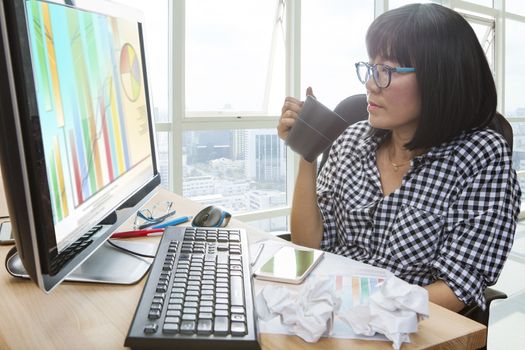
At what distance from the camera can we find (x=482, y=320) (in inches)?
38.5

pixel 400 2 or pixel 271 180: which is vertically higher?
pixel 400 2

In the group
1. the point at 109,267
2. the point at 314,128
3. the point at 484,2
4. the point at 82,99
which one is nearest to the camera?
the point at 82,99

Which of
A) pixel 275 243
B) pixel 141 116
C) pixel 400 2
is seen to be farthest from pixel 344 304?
pixel 400 2

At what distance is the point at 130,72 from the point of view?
36.4 inches

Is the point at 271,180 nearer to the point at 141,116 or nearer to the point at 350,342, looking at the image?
the point at 141,116

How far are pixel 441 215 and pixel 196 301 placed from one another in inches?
28.2

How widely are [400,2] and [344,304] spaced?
3820 mm

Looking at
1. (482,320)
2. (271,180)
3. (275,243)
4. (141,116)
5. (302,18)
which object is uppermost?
(302,18)

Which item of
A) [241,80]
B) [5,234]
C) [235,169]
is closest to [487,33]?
[241,80]

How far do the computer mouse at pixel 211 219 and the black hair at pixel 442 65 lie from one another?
0.52m

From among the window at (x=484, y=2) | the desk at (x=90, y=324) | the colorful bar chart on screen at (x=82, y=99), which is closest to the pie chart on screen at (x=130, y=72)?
the colorful bar chart on screen at (x=82, y=99)

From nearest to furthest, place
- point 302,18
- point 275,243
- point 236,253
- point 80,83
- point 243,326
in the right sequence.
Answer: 1. point 243,326
2. point 80,83
3. point 236,253
4. point 275,243
5. point 302,18

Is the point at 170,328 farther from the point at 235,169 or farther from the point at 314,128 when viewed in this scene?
the point at 235,169

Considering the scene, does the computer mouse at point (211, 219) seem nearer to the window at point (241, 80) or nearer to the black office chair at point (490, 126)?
the black office chair at point (490, 126)
